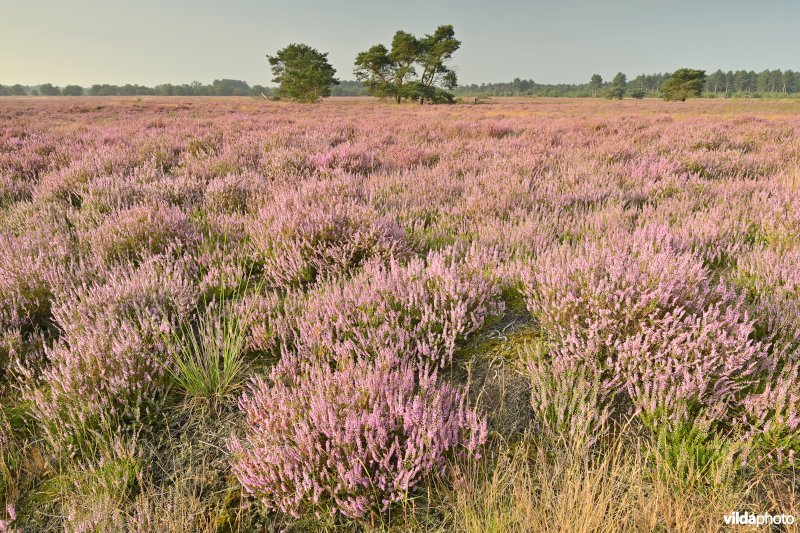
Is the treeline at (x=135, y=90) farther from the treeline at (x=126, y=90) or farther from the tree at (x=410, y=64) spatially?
the tree at (x=410, y=64)

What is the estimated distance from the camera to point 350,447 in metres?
1.59

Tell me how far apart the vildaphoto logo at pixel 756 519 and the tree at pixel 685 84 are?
77324 millimetres

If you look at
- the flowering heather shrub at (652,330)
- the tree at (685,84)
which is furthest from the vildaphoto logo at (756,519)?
the tree at (685,84)

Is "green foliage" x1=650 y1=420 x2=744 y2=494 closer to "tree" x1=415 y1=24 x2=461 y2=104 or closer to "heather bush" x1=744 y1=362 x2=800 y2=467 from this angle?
"heather bush" x1=744 y1=362 x2=800 y2=467

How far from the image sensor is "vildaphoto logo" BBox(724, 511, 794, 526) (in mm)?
1346

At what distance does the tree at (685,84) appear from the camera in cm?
6162

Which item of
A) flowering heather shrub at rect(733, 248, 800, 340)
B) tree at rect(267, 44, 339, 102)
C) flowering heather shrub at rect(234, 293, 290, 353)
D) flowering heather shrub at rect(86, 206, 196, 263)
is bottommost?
flowering heather shrub at rect(234, 293, 290, 353)

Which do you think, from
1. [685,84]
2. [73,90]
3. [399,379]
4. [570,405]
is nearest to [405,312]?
[399,379]

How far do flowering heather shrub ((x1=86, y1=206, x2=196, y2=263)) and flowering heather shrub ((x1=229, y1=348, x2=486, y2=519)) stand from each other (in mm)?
2425

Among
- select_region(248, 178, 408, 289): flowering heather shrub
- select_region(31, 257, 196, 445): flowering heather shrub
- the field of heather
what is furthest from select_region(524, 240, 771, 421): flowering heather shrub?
select_region(31, 257, 196, 445): flowering heather shrub

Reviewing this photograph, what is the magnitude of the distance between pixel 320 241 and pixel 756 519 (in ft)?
9.68

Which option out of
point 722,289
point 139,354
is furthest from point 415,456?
point 722,289

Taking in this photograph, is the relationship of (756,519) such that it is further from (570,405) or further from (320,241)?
(320,241)

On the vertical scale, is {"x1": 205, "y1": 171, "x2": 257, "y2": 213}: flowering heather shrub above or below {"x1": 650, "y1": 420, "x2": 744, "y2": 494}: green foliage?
above
